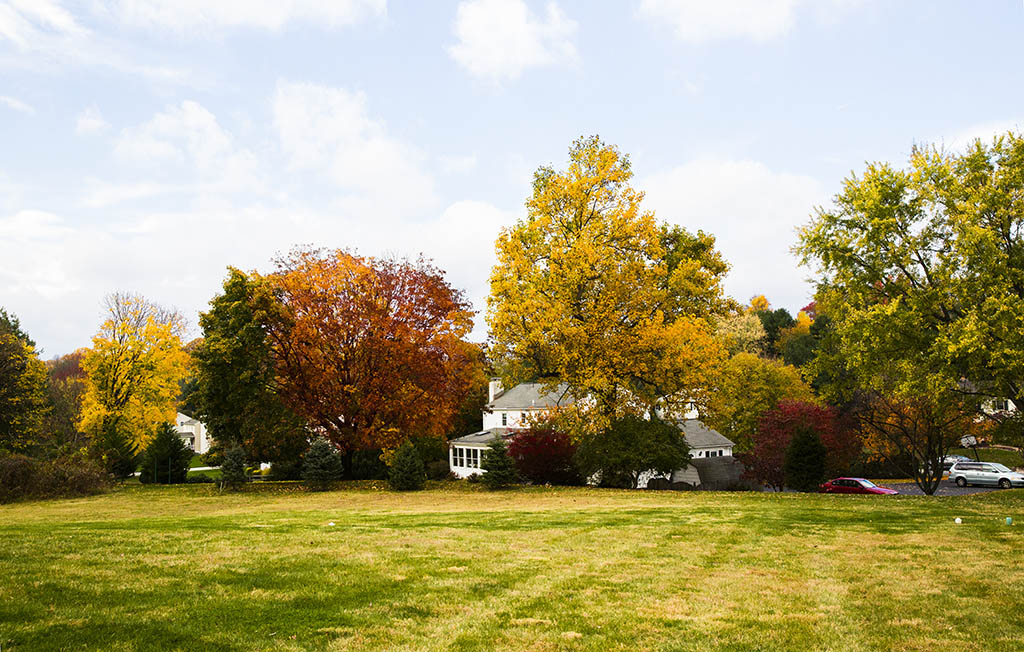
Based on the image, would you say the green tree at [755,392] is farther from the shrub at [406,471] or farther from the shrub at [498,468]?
the shrub at [406,471]

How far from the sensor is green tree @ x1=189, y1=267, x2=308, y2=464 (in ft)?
102

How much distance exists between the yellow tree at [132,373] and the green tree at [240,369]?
10103 millimetres

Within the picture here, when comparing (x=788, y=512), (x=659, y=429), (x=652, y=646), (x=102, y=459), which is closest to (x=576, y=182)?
(x=659, y=429)

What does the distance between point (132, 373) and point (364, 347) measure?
19184mm

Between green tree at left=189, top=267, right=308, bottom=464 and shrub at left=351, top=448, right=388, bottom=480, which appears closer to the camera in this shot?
green tree at left=189, top=267, right=308, bottom=464

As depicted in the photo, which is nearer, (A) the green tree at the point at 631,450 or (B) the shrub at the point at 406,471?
(A) the green tree at the point at 631,450

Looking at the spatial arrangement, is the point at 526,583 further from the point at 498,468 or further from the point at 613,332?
the point at 498,468

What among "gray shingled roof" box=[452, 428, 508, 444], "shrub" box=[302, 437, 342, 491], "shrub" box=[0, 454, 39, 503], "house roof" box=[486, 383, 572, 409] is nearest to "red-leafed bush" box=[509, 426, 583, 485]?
"shrub" box=[302, 437, 342, 491]

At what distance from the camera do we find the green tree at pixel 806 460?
31469mm

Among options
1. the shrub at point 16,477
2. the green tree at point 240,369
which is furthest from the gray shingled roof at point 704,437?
the shrub at point 16,477

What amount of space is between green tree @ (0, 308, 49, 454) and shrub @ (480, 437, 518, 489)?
21.0 m

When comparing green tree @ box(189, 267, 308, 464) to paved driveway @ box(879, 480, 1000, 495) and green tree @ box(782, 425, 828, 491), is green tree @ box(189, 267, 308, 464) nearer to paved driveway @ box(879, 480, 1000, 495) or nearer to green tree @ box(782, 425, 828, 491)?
green tree @ box(782, 425, 828, 491)

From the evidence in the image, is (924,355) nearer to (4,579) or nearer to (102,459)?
(4,579)

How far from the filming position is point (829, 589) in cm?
899
